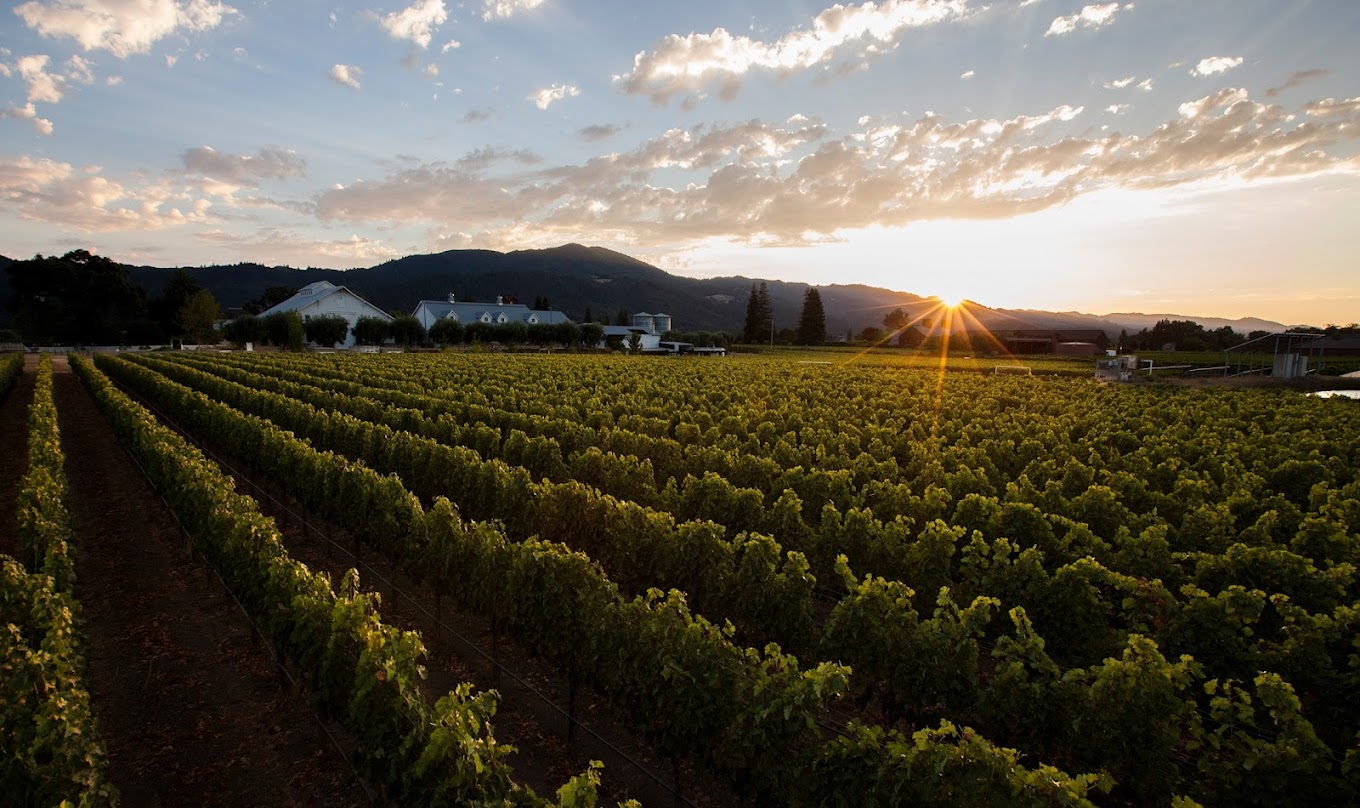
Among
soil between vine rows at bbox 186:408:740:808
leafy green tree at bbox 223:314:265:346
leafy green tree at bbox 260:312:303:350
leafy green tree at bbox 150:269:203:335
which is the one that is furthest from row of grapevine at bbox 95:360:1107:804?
leafy green tree at bbox 150:269:203:335

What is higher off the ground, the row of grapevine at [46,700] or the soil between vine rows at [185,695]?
the row of grapevine at [46,700]

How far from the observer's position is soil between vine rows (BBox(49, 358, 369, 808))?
22.8 ft

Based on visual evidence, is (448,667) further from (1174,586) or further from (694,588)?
(1174,586)

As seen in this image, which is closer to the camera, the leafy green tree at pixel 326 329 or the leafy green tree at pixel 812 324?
the leafy green tree at pixel 326 329

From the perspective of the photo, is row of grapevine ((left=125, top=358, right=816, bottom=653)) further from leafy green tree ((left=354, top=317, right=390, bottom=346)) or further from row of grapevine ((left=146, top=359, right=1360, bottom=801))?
leafy green tree ((left=354, top=317, right=390, bottom=346))

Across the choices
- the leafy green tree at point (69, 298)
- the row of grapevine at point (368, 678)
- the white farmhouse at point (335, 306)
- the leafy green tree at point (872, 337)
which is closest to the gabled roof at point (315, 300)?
the white farmhouse at point (335, 306)

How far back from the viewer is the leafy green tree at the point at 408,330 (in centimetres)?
9819

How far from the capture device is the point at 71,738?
5176 millimetres

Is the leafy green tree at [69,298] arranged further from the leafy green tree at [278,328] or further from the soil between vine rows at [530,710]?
the soil between vine rows at [530,710]

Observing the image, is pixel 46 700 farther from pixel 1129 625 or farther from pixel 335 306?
pixel 335 306

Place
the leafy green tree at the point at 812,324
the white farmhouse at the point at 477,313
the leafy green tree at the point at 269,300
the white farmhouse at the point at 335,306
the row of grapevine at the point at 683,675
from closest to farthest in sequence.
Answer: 1. the row of grapevine at the point at 683,675
2. the white farmhouse at the point at 335,306
3. the white farmhouse at the point at 477,313
4. the leafy green tree at the point at 812,324
5. the leafy green tree at the point at 269,300

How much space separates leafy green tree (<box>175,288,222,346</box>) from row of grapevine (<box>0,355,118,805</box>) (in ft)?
367

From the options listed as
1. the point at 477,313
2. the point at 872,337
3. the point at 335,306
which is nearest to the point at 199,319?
the point at 335,306

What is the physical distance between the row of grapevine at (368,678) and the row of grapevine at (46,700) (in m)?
1.79
